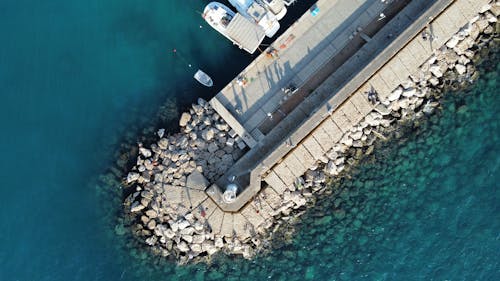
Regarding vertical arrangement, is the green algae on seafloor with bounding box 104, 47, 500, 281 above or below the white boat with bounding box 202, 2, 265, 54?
below

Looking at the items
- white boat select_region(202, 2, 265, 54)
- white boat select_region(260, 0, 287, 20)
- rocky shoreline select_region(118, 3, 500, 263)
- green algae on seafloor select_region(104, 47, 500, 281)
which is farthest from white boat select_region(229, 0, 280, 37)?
green algae on seafloor select_region(104, 47, 500, 281)

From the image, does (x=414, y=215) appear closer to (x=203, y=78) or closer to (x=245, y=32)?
(x=245, y=32)

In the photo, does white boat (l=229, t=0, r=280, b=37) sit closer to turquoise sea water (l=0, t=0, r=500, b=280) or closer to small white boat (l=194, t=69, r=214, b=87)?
turquoise sea water (l=0, t=0, r=500, b=280)

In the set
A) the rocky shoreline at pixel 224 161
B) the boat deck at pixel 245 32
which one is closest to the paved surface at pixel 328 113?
the rocky shoreline at pixel 224 161

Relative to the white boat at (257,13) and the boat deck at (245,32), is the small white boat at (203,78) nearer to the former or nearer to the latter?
the boat deck at (245,32)

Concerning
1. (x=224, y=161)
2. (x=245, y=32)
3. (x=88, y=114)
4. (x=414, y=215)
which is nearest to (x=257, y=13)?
(x=245, y=32)

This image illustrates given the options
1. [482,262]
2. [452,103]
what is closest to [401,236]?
[482,262]

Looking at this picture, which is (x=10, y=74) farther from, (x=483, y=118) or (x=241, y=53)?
(x=483, y=118)
